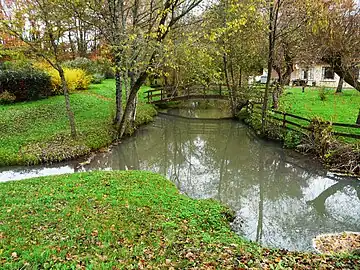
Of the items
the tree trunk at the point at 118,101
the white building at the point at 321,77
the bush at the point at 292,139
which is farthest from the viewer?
the white building at the point at 321,77

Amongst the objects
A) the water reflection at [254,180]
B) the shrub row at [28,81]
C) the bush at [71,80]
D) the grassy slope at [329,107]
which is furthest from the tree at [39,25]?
the grassy slope at [329,107]

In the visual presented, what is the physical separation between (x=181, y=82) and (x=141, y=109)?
217 inches

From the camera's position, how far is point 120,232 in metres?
5.64

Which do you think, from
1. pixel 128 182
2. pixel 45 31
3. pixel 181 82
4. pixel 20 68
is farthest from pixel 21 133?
pixel 181 82

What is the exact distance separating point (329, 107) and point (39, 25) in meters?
16.9

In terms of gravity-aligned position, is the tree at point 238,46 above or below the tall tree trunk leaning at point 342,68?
above

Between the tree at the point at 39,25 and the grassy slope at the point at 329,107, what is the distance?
1228 centimetres

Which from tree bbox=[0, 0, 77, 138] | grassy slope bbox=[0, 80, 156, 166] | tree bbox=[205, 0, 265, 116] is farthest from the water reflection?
tree bbox=[0, 0, 77, 138]

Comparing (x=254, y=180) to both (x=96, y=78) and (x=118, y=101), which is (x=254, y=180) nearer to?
(x=118, y=101)

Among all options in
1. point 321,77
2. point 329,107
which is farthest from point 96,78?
point 321,77

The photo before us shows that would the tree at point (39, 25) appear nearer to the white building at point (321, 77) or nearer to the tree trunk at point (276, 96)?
the tree trunk at point (276, 96)

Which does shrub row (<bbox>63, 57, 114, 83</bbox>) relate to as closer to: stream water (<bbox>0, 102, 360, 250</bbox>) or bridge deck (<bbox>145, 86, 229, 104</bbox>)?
bridge deck (<bbox>145, 86, 229, 104</bbox>)

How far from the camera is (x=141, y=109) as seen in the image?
68.9ft

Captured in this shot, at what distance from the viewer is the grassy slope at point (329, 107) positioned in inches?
620
